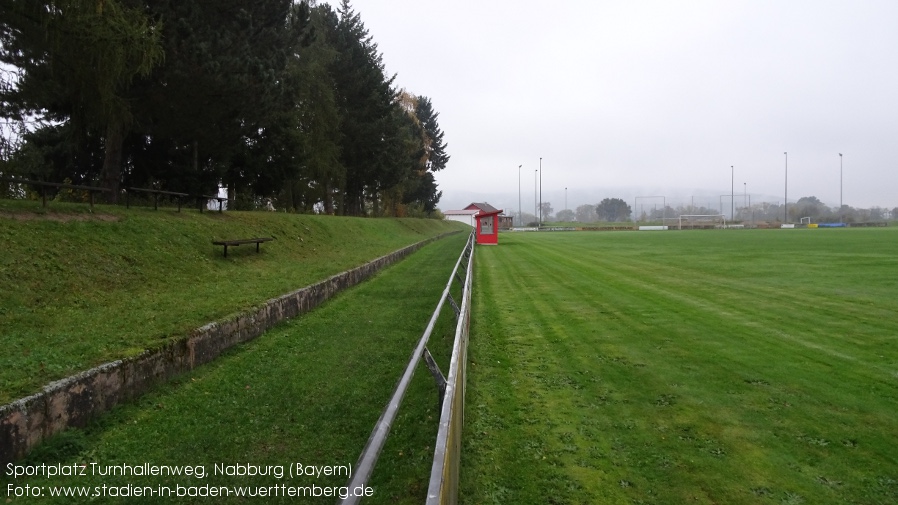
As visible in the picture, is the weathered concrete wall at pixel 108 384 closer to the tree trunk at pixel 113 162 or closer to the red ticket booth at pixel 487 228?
the tree trunk at pixel 113 162

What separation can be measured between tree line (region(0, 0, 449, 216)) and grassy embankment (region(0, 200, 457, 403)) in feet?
10.0

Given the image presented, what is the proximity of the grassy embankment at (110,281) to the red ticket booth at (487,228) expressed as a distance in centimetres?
2289

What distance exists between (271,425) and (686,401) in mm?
3885

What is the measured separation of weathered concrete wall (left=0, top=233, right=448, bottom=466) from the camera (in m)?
3.71

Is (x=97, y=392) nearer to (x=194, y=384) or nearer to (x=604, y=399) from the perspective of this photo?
(x=194, y=384)

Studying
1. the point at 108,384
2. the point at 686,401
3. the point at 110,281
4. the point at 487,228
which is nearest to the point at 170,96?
the point at 110,281

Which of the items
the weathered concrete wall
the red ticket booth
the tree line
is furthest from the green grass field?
the red ticket booth

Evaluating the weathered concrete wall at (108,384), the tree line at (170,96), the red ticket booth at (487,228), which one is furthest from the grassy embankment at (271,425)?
the red ticket booth at (487,228)

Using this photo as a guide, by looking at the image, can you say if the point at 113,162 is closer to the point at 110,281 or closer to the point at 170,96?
the point at 170,96

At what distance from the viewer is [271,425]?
458cm

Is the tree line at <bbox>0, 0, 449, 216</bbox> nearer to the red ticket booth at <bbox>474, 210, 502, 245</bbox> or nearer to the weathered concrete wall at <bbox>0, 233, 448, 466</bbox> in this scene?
the weathered concrete wall at <bbox>0, 233, 448, 466</bbox>

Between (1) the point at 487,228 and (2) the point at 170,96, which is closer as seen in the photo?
(2) the point at 170,96

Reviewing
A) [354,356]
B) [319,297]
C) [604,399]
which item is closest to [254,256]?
[319,297]

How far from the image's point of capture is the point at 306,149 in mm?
29078
